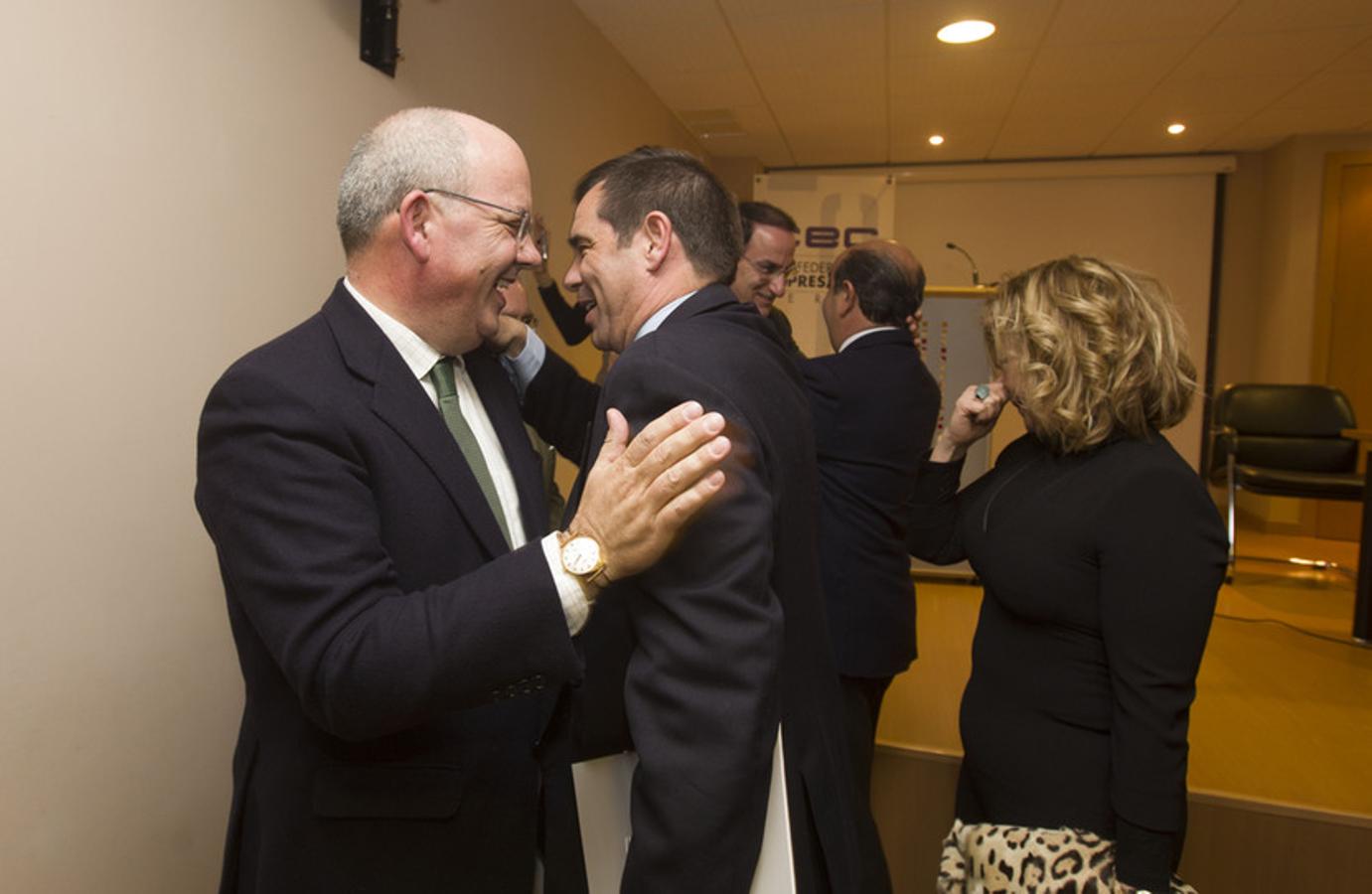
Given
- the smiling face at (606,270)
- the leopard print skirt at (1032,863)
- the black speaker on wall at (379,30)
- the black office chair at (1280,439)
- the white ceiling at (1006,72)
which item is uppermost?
the white ceiling at (1006,72)

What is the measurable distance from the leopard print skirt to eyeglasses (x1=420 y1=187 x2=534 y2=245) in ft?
4.00

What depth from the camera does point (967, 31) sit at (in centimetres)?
395

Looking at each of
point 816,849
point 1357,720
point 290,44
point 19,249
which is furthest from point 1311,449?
point 19,249

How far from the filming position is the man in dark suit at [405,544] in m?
0.90

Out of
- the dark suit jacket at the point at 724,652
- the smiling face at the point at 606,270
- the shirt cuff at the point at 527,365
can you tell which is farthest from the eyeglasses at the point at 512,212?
the shirt cuff at the point at 527,365

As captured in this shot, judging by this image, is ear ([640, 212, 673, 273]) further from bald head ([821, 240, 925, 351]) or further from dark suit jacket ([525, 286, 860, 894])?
bald head ([821, 240, 925, 351])

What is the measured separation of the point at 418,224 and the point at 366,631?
0.55 metres

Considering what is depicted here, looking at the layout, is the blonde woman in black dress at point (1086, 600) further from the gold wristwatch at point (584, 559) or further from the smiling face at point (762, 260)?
the smiling face at point (762, 260)

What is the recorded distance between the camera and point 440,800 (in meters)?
1.04

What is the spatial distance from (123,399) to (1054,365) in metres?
1.61

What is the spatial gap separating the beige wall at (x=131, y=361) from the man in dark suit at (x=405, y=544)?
1.72 feet

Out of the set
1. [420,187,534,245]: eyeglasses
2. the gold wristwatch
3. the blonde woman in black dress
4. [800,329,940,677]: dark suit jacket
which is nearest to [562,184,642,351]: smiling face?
[420,187,534,245]: eyeglasses

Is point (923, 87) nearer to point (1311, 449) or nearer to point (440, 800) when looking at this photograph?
point (1311, 449)

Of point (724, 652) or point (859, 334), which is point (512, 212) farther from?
point (859, 334)
